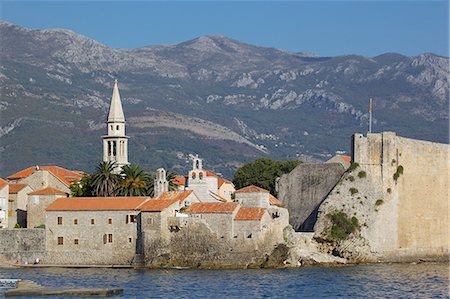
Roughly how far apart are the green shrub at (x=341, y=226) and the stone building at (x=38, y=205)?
21497 mm

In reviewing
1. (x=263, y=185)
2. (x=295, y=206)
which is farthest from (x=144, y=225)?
(x=263, y=185)

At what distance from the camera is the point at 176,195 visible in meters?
84.6

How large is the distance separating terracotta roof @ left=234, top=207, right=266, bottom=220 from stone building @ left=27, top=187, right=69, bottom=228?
16.8 m

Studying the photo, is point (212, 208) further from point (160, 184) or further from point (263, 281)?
point (263, 281)

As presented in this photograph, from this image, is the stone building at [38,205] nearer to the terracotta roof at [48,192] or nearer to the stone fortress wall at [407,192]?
the terracotta roof at [48,192]

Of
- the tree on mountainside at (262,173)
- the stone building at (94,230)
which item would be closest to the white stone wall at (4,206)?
the stone building at (94,230)

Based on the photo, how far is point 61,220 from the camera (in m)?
85.1

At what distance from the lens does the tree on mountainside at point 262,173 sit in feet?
342

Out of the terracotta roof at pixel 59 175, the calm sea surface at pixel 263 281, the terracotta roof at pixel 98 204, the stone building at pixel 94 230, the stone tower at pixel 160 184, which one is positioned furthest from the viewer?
the terracotta roof at pixel 59 175

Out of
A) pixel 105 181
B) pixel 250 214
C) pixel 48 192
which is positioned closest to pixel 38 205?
pixel 48 192

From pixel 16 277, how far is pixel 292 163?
3904cm

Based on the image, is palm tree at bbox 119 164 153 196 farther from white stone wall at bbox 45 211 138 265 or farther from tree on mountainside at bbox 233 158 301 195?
tree on mountainside at bbox 233 158 301 195

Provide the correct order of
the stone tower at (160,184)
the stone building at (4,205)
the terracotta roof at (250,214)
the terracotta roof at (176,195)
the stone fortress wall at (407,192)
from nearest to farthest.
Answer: the terracotta roof at (250,214), the terracotta roof at (176,195), the stone tower at (160,184), the stone fortress wall at (407,192), the stone building at (4,205)

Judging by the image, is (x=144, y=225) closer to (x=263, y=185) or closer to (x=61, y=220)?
(x=61, y=220)
